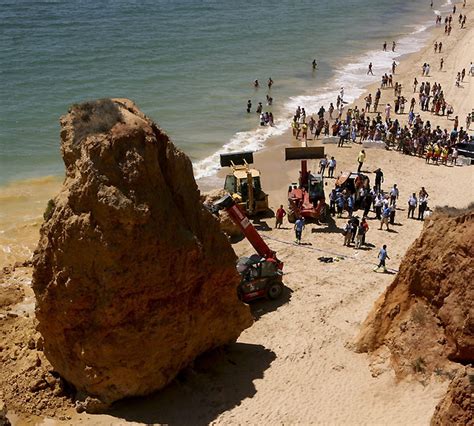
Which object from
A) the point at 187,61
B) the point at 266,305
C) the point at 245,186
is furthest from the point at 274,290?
the point at 187,61

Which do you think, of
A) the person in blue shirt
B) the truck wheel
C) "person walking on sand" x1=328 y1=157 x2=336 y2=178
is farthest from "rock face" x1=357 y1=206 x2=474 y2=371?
"person walking on sand" x1=328 y1=157 x2=336 y2=178

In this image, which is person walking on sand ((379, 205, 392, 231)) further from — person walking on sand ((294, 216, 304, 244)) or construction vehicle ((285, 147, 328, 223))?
person walking on sand ((294, 216, 304, 244))

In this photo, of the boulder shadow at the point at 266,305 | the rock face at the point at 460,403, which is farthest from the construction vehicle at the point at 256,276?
the rock face at the point at 460,403

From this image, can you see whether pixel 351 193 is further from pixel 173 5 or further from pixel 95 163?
pixel 173 5

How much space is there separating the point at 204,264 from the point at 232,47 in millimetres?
47713

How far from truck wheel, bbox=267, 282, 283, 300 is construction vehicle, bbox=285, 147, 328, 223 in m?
6.83

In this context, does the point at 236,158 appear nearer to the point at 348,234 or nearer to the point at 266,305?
the point at 348,234

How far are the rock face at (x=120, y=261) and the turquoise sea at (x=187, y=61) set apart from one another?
18776 mm

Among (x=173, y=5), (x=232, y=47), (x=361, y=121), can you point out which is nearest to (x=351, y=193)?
(x=361, y=121)

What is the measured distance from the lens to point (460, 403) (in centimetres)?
1015

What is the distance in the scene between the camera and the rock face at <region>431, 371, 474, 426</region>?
9992 millimetres

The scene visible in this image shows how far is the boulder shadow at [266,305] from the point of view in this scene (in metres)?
18.8

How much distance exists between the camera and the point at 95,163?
1339 centimetres

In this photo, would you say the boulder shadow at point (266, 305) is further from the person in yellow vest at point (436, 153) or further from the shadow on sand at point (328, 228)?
the person in yellow vest at point (436, 153)
